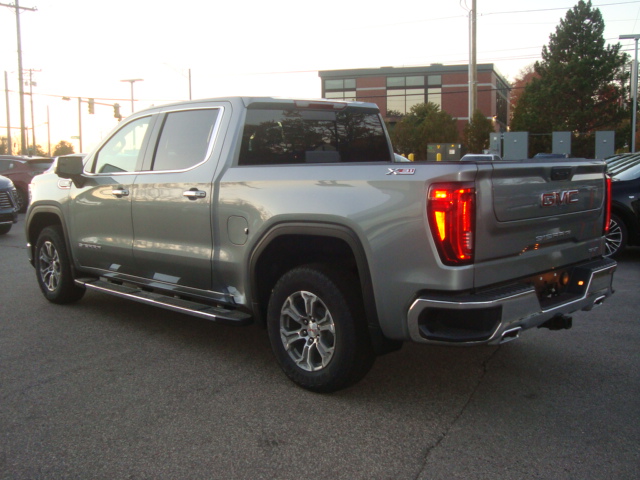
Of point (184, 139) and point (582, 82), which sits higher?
point (582, 82)

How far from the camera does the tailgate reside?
3549 millimetres

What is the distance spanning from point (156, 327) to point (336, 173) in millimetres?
2826

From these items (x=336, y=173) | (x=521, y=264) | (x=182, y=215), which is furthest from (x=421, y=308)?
(x=182, y=215)

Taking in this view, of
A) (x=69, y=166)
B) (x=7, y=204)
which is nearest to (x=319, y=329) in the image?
(x=69, y=166)

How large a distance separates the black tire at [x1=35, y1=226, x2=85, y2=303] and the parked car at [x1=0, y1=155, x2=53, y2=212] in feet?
47.9

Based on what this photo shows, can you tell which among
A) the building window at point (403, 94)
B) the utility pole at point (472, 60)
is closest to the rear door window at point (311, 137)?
the utility pole at point (472, 60)

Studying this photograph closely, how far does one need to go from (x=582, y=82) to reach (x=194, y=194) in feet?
178

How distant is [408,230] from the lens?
11.7 feet

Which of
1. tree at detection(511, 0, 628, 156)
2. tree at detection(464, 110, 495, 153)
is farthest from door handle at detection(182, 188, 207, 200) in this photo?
tree at detection(511, 0, 628, 156)

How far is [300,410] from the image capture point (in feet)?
13.1

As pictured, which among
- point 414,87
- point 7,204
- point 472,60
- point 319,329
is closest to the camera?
point 319,329

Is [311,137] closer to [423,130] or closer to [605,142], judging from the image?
[605,142]

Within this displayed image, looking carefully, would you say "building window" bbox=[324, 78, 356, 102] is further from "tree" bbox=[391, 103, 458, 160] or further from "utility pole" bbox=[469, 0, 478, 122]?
"utility pole" bbox=[469, 0, 478, 122]

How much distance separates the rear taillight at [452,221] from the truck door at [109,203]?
2981 millimetres
